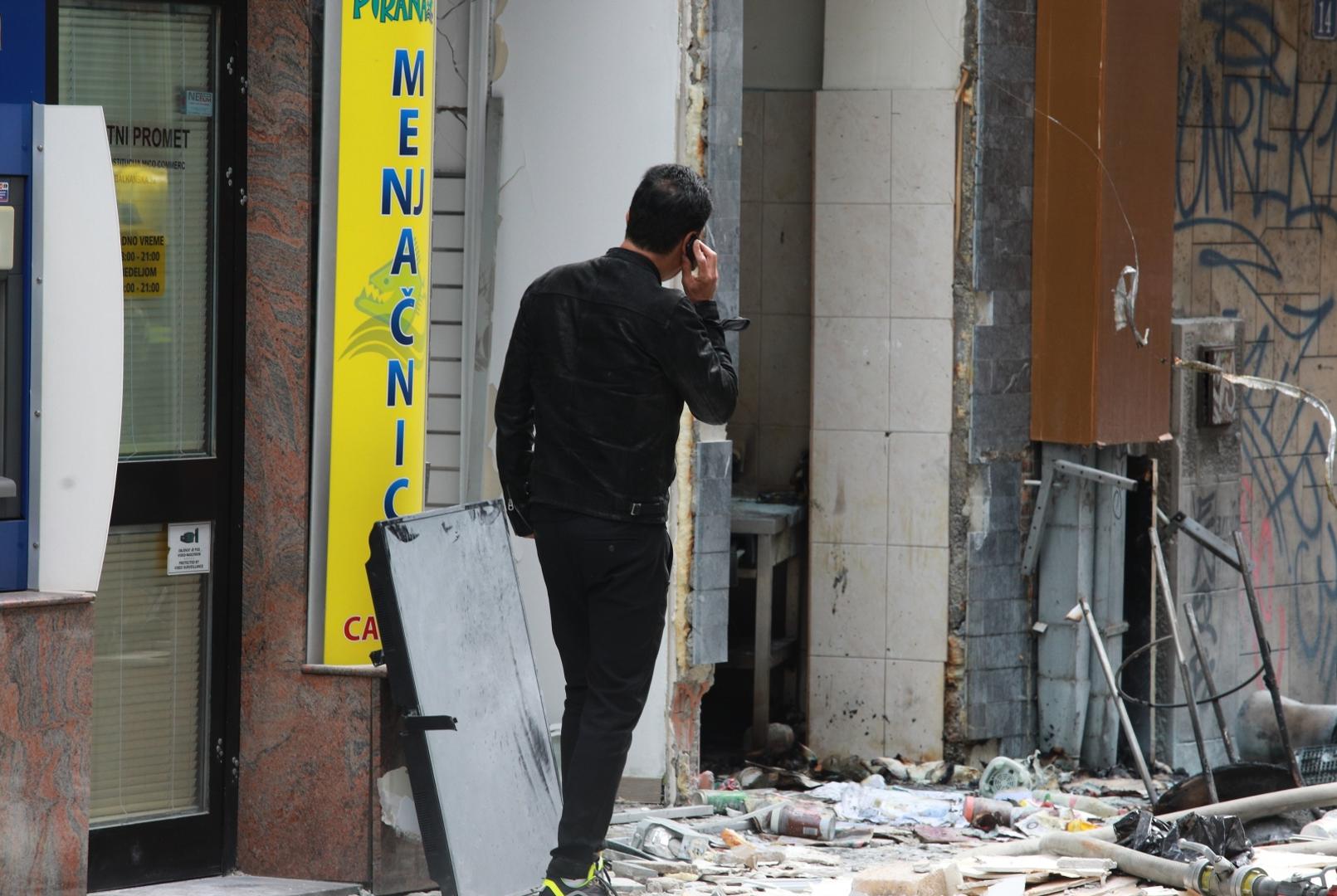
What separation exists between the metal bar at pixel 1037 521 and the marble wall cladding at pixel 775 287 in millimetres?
1123

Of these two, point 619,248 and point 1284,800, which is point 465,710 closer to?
point 619,248

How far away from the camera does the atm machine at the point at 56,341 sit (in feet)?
14.9

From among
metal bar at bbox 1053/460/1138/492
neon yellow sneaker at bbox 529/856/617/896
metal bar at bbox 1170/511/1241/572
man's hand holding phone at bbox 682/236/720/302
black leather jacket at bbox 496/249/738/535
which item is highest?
man's hand holding phone at bbox 682/236/720/302

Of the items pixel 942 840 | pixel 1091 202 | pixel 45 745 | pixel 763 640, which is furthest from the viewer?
pixel 763 640

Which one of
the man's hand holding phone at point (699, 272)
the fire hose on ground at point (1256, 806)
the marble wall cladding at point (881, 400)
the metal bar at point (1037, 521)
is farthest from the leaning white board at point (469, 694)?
the metal bar at point (1037, 521)

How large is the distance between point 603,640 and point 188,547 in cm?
132

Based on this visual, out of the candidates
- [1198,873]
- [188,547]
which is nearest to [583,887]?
[188,547]

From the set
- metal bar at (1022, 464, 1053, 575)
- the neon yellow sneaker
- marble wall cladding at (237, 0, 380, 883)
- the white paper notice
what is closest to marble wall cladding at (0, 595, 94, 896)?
the white paper notice

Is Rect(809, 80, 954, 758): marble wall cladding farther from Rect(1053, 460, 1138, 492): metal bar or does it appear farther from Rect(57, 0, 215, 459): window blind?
Rect(57, 0, 215, 459): window blind

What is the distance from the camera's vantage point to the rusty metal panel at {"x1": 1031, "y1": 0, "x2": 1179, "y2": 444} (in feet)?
25.4

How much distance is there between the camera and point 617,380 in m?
4.73

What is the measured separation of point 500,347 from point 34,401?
2.21 m

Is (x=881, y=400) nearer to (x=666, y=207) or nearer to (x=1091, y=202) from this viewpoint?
(x=1091, y=202)

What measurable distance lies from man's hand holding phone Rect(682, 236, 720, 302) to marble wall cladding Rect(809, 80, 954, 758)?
3.15 meters
